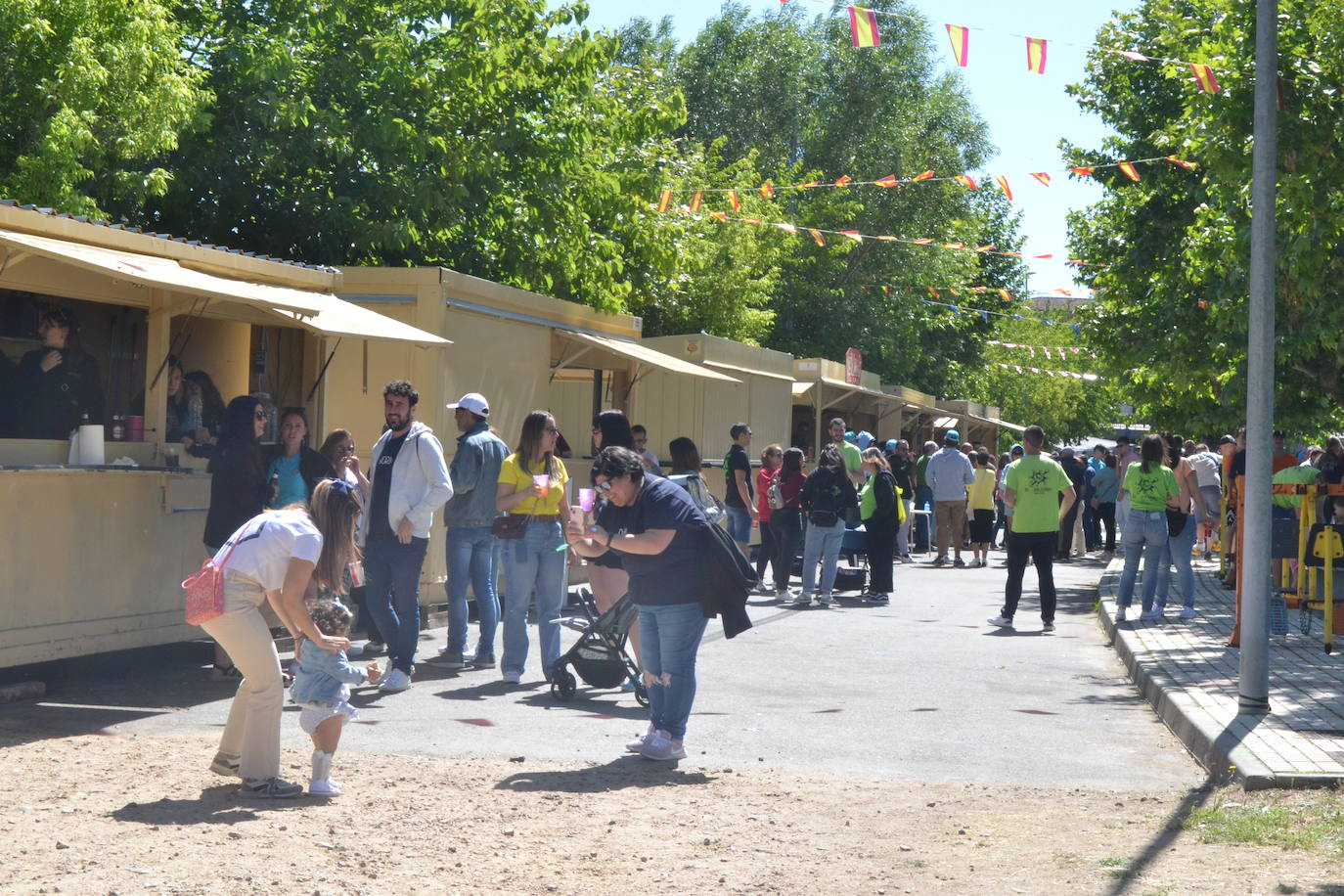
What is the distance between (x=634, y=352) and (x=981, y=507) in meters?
8.15

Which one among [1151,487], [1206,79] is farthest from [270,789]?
[1151,487]

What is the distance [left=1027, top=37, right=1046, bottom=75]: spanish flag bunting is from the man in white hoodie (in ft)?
24.9

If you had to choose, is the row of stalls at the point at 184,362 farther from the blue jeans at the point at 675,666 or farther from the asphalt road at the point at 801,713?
the blue jeans at the point at 675,666

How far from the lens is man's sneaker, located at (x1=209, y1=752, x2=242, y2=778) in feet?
21.2

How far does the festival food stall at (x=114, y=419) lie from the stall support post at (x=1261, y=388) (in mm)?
5594

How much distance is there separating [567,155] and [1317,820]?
50.2ft

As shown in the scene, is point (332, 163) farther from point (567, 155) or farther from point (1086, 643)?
point (1086, 643)

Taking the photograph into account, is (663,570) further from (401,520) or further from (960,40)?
(960,40)

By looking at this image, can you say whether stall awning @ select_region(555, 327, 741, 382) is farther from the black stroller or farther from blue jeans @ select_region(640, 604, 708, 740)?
blue jeans @ select_region(640, 604, 708, 740)

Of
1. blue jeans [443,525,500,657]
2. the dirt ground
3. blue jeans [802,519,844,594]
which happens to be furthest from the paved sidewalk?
blue jeans [443,525,500,657]

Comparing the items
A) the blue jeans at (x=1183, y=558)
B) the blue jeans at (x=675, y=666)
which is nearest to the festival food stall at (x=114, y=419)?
the blue jeans at (x=675, y=666)

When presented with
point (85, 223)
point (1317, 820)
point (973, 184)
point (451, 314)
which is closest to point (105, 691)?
point (85, 223)

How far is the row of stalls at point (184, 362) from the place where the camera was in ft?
28.5

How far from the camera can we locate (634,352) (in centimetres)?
1593
